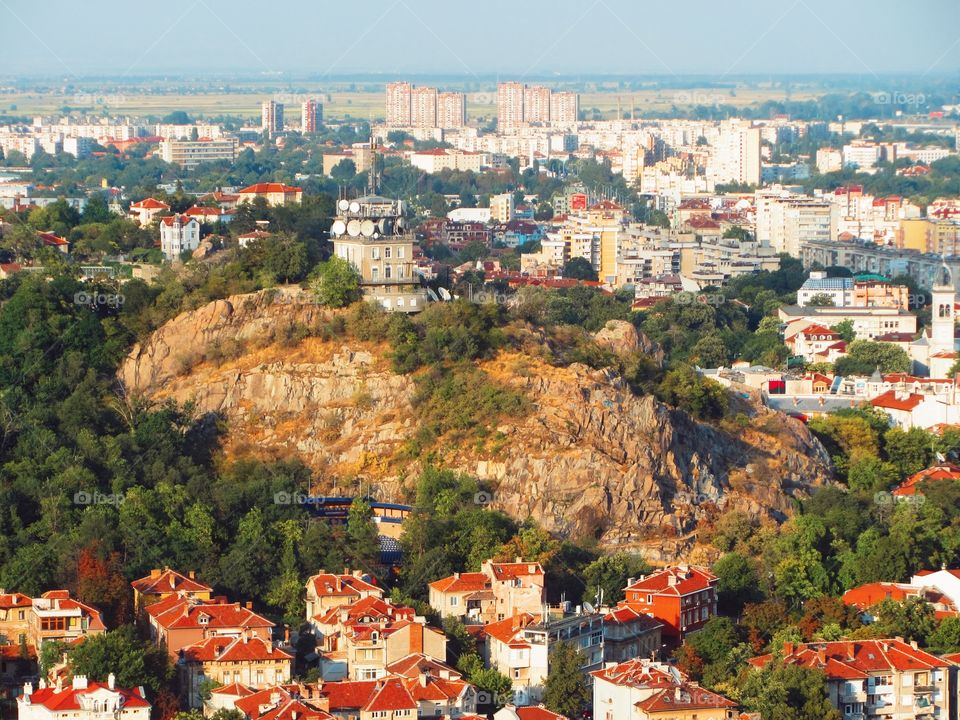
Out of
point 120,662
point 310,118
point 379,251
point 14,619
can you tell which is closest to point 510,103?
A: point 310,118

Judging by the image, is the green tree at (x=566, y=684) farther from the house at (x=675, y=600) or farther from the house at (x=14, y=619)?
the house at (x=14, y=619)

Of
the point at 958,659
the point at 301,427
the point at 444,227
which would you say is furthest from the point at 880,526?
the point at 444,227

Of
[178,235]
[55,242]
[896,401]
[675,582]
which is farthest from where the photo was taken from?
[178,235]

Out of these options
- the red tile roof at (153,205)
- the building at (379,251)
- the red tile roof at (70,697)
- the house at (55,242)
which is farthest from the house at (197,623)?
the red tile roof at (153,205)

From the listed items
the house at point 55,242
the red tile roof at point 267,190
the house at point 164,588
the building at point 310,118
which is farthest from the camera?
the building at point 310,118

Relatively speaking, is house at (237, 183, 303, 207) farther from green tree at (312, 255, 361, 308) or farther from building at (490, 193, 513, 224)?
building at (490, 193, 513, 224)

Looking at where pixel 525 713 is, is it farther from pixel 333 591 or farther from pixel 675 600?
pixel 675 600
